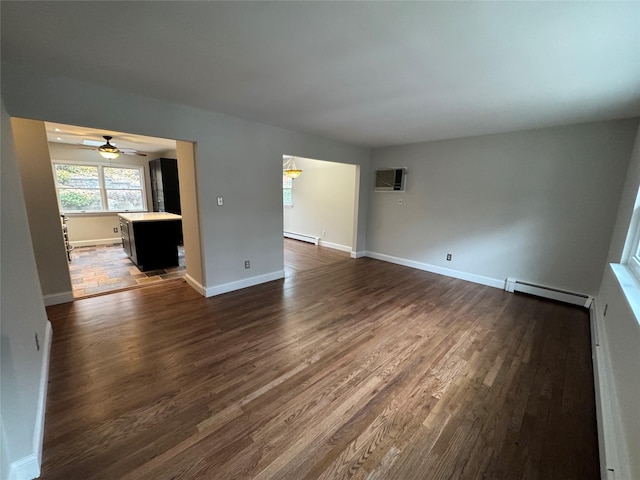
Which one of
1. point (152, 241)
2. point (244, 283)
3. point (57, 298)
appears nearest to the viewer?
point (57, 298)

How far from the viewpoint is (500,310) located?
3.22m

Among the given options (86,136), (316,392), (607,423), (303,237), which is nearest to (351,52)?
(316,392)

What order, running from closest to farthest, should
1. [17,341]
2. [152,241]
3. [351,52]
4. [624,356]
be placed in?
[17,341]
[624,356]
[351,52]
[152,241]

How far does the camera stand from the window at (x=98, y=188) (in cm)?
591

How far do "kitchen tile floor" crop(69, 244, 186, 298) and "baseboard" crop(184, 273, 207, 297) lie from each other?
469 millimetres

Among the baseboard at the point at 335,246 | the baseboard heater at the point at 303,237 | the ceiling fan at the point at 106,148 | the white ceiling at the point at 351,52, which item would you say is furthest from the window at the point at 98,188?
the white ceiling at the point at 351,52

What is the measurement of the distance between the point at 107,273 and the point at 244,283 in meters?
2.51

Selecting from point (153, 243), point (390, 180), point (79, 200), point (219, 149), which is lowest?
point (153, 243)

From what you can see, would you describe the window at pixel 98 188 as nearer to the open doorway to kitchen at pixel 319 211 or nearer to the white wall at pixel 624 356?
the open doorway to kitchen at pixel 319 211

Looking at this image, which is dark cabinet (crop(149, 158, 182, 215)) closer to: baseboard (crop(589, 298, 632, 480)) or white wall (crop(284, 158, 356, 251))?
white wall (crop(284, 158, 356, 251))

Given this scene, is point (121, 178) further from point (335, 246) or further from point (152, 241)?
point (335, 246)

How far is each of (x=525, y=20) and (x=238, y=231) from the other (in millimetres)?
3316

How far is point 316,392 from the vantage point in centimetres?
183

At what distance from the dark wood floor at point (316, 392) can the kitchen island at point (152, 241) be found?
142 centimetres
